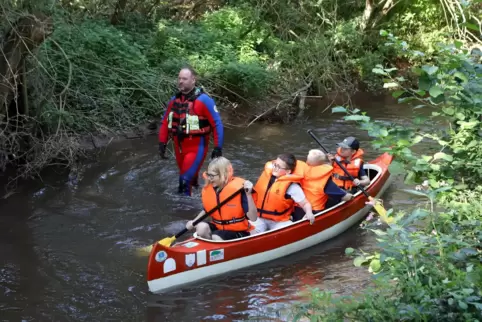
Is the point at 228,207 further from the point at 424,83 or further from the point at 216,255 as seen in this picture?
the point at 424,83

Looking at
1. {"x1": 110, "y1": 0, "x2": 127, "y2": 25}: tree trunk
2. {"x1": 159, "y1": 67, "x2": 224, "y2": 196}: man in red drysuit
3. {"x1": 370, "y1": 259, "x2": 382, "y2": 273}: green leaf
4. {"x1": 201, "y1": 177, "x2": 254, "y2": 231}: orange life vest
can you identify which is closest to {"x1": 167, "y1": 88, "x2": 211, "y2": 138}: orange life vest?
{"x1": 159, "y1": 67, "x2": 224, "y2": 196}: man in red drysuit

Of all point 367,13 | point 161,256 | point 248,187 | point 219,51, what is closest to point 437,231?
point 248,187

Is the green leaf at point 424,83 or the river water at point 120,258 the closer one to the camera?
the green leaf at point 424,83

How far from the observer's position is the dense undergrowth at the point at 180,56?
26.0ft

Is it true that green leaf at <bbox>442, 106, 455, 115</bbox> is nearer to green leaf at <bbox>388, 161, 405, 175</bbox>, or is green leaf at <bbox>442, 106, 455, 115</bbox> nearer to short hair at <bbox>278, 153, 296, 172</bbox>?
green leaf at <bbox>388, 161, 405, 175</bbox>

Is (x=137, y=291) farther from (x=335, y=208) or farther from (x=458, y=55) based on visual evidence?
(x=458, y=55)

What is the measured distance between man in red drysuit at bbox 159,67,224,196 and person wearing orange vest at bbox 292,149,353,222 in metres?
1.09

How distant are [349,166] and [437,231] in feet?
13.2

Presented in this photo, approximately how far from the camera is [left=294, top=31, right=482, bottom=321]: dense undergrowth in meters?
2.66

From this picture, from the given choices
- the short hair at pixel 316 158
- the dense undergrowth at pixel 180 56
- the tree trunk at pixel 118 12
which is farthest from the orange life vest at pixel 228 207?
the tree trunk at pixel 118 12

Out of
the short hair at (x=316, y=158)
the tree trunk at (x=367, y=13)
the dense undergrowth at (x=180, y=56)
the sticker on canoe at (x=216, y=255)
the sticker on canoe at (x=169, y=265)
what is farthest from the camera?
the tree trunk at (x=367, y=13)

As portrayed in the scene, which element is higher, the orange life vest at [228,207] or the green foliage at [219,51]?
the green foliage at [219,51]

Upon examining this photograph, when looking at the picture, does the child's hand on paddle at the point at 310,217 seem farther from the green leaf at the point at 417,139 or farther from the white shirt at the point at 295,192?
the green leaf at the point at 417,139

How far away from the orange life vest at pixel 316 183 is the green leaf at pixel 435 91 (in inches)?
125
